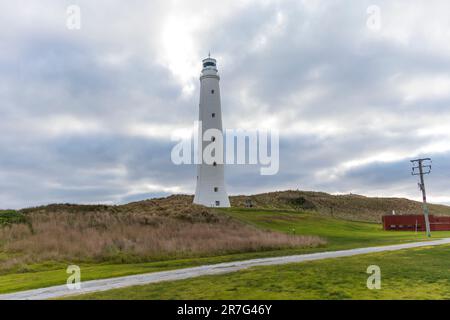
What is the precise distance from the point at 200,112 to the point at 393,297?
3789 cm

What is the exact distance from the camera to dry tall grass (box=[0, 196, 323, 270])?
1916 cm

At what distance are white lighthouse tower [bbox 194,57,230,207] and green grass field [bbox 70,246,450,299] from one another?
29041mm

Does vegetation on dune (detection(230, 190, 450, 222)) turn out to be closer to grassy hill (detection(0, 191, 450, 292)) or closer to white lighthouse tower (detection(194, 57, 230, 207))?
white lighthouse tower (detection(194, 57, 230, 207))

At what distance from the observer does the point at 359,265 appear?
580 inches

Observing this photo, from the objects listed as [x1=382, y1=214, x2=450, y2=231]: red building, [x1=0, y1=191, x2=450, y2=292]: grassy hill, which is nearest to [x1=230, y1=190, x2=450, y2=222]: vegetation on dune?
[x1=382, y1=214, x2=450, y2=231]: red building

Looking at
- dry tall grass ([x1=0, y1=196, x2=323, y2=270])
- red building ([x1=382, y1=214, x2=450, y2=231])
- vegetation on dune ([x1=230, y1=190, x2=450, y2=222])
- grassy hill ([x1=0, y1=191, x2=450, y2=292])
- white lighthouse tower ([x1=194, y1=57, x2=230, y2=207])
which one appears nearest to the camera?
grassy hill ([x1=0, y1=191, x2=450, y2=292])

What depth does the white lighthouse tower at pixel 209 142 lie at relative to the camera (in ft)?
143

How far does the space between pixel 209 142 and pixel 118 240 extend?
2435cm

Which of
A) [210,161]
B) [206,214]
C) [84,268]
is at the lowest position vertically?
[84,268]

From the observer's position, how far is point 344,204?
311ft

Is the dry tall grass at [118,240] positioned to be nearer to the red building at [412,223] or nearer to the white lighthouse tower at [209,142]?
the white lighthouse tower at [209,142]

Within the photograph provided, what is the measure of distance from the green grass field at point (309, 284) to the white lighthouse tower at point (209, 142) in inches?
1143
